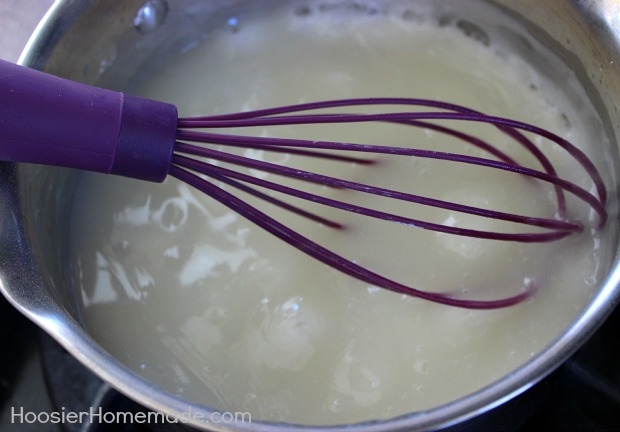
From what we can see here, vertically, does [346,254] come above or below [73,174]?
above

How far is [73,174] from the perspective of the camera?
792 millimetres

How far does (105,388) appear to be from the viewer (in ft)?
2.30

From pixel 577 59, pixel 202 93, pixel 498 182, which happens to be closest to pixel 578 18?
pixel 577 59

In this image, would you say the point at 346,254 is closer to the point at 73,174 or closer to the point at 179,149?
the point at 179,149

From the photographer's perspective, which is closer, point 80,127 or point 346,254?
point 80,127

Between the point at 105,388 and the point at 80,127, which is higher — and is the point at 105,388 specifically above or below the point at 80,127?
below

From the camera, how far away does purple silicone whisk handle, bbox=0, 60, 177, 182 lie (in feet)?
1.75

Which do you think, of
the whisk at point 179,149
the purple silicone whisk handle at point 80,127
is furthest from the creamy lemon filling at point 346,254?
the purple silicone whisk handle at point 80,127

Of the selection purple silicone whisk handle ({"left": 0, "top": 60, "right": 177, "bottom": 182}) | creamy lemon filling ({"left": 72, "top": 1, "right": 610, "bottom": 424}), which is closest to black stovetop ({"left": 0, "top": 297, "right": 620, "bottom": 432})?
creamy lemon filling ({"left": 72, "top": 1, "right": 610, "bottom": 424})

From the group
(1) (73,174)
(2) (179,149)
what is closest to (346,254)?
(2) (179,149)

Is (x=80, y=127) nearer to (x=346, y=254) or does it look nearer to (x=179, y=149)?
(x=179, y=149)

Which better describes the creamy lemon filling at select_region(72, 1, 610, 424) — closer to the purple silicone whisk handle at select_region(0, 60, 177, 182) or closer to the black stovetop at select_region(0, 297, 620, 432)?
the black stovetop at select_region(0, 297, 620, 432)

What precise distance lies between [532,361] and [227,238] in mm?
366

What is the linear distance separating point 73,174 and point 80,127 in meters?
0.26
